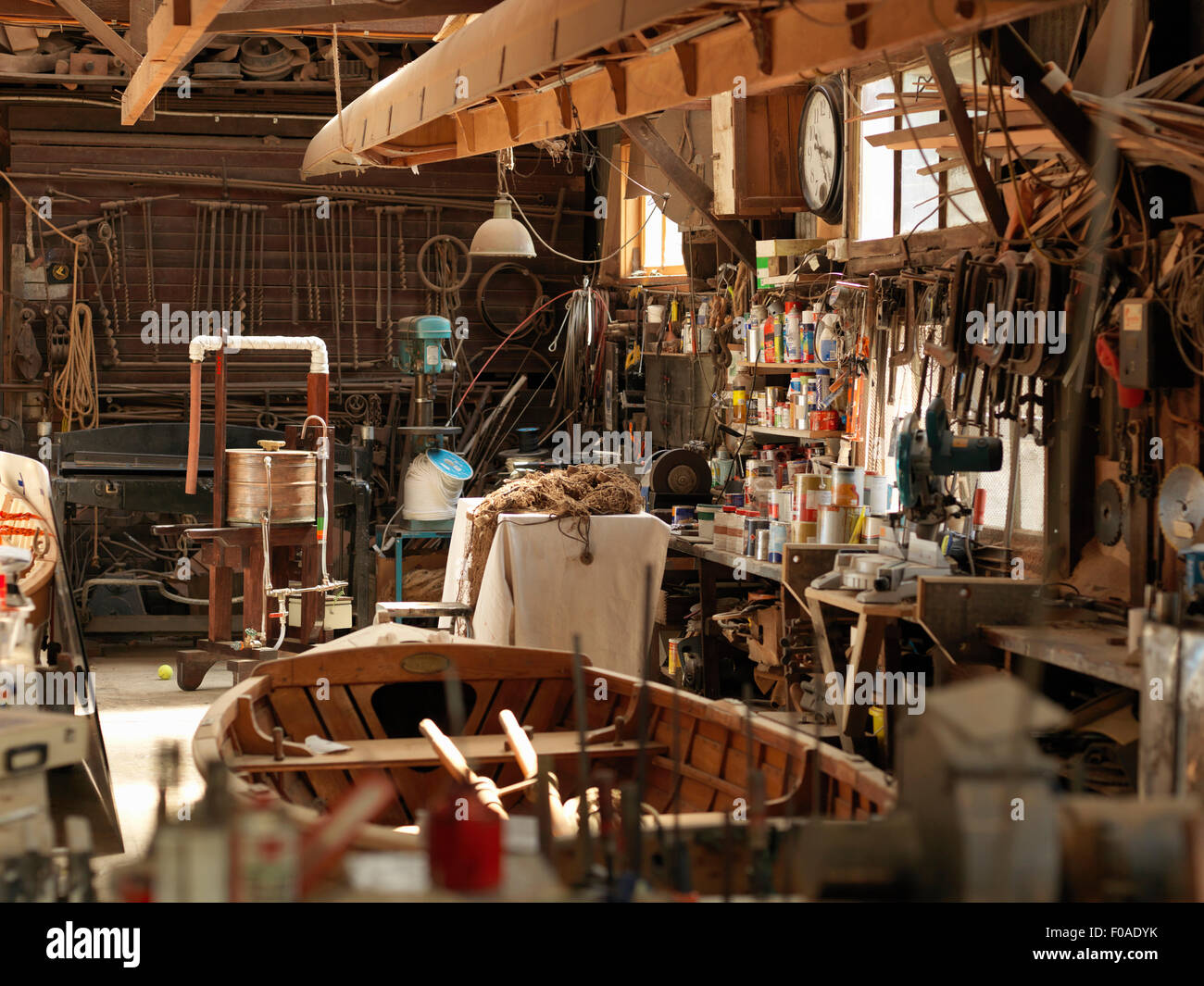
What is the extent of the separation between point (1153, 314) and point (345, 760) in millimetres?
2987

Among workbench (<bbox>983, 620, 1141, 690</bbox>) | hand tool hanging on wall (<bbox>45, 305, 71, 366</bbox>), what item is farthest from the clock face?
hand tool hanging on wall (<bbox>45, 305, 71, 366</bbox>)

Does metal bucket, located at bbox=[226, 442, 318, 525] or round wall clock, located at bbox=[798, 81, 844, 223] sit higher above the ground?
round wall clock, located at bbox=[798, 81, 844, 223]

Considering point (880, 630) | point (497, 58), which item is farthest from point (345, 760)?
point (497, 58)

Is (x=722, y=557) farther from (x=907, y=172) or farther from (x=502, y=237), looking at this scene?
(x=502, y=237)

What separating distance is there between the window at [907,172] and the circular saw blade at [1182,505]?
161 cm

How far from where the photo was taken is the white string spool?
952 cm

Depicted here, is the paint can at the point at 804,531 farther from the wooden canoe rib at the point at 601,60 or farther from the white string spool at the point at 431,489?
the white string spool at the point at 431,489

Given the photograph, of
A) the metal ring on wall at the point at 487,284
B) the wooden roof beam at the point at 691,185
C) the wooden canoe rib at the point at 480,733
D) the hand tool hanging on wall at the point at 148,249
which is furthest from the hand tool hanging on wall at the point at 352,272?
the wooden canoe rib at the point at 480,733

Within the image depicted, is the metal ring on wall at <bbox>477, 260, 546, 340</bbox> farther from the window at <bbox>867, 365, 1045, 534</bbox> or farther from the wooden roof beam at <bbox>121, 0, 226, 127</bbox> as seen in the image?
the window at <bbox>867, 365, 1045, 534</bbox>

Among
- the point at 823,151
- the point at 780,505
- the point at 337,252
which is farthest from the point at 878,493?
the point at 337,252

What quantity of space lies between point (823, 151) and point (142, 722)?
4916 mm

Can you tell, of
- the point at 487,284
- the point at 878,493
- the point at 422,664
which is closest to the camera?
the point at 422,664

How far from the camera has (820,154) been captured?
23.8ft

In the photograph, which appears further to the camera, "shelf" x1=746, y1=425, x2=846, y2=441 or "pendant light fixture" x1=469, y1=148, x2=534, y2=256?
"pendant light fixture" x1=469, y1=148, x2=534, y2=256
